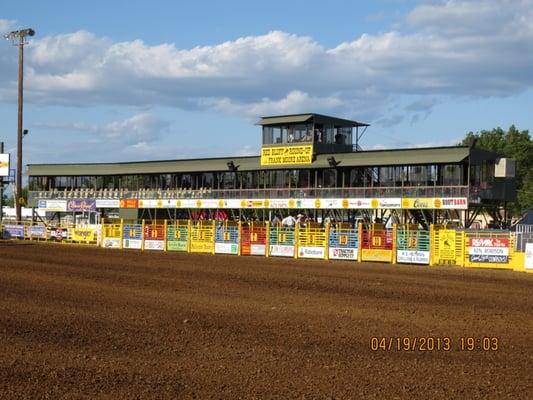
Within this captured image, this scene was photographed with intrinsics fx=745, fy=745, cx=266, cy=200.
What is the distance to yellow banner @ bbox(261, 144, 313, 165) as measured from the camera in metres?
57.0

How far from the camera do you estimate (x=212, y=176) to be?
6400 cm

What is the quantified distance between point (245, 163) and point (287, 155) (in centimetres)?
438

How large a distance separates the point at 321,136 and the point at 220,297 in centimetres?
4132

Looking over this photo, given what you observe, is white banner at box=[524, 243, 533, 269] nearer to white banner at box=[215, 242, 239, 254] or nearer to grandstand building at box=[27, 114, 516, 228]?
→ white banner at box=[215, 242, 239, 254]

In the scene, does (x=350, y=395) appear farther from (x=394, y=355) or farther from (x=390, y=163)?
(x=390, y=163)

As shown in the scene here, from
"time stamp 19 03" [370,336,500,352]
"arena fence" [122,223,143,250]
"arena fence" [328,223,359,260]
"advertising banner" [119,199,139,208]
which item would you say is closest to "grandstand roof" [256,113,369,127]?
"advertising banner" [119,199,139,208]

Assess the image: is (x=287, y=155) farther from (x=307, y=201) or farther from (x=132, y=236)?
(x=132, y=236)

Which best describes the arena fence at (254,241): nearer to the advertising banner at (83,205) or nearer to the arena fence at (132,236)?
the arena fence at (132,236)

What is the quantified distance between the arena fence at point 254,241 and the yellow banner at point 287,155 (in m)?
20.2

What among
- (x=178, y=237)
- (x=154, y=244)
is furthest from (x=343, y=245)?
(x=154, y=244)

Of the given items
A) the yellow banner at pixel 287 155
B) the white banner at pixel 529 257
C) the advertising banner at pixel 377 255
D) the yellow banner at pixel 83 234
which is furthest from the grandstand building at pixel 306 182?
the white banner at pixel 529 257

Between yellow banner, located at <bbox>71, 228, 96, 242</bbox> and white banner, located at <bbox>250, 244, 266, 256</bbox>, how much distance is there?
1478 cm

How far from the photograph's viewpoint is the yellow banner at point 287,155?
187ft

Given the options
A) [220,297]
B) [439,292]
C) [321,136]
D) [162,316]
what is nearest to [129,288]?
[220,297]
